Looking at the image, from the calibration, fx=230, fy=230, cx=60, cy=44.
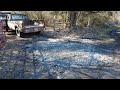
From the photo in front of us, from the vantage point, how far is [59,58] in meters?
8.76

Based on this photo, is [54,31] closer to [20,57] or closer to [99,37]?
[99,37]

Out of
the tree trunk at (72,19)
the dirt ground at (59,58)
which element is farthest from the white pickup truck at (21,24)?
the tree trunk at (72,19)

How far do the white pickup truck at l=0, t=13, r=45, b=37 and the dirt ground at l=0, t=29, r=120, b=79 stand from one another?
49cm

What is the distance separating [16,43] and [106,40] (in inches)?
191

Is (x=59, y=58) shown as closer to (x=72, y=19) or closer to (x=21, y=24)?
(x=21, y=24)

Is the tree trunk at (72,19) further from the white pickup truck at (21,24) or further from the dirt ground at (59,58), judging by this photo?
the dirt ground at (59,58)

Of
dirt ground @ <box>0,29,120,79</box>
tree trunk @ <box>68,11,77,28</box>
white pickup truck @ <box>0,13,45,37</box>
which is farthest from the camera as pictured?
tree trunk @ <box>68,11,77,28</box>

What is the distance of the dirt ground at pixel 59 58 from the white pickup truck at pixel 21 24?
0.49 meters

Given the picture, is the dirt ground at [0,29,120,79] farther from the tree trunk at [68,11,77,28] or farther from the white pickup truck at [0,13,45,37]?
the tree trunk at [68,11,77,28]

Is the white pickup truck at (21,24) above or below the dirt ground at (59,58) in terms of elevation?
above

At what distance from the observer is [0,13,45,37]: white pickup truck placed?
1294 cm

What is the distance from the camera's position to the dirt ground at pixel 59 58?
702cm

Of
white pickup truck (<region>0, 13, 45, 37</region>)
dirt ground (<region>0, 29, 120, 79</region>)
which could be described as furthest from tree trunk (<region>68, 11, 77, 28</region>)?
dirt ground (<region>0, 29, 120, 79</region>)

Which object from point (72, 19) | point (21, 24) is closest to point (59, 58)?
point (21, 24)
